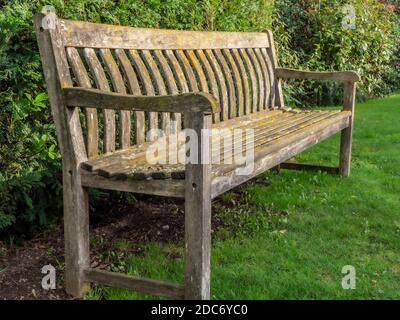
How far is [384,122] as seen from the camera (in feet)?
24.4

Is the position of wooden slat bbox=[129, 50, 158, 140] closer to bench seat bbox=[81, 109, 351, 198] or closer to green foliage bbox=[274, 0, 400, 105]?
bench seat bbox=[81, 109, 351, 198]

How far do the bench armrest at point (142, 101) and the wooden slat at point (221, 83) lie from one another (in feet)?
5.22

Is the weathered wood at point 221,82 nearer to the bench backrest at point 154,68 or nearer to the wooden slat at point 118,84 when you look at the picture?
the bench backrest at point 154,68

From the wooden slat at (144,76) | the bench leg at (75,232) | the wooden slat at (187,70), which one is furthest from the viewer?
the wooden slat at (187,70)

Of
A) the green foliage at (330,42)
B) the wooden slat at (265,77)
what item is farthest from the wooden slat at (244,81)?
the green foliage at (330,42)

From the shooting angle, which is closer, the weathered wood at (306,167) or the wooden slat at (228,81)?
the wooden slat at (228,81)

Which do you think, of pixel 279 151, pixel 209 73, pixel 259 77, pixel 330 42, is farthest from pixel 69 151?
pixel 330 42

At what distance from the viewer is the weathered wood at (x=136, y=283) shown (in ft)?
8.39

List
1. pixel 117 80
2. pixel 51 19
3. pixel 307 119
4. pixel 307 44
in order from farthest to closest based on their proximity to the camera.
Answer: pixel 307 44
pixel 307 119
pixel 117 80
pixel 51 19

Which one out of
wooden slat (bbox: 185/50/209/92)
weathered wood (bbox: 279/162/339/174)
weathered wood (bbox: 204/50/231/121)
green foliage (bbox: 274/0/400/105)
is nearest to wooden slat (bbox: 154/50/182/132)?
wooden slat (bbox: 185/50/209/92)

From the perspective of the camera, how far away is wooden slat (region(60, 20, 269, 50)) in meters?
2.74
